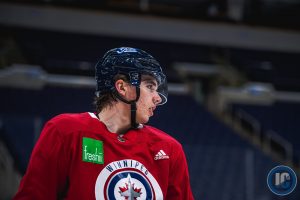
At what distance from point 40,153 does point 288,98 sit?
29.7 ft

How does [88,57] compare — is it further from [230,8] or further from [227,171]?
[227,171]

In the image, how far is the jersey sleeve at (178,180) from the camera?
169 cm

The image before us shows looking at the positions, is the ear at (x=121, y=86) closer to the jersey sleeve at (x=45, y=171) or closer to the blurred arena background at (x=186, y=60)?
the jersey sleeve at (x=45, y=171)

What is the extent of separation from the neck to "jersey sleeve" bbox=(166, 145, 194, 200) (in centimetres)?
17

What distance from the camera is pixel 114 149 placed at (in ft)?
5.27

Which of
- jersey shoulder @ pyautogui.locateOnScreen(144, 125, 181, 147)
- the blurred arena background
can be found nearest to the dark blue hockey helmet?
jersey shoulder @ pyautogui.locateOnScreen(144, 125, 181, 147)

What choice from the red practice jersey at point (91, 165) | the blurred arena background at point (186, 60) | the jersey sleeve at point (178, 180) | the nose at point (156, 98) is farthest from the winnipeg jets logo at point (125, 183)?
the blurred arena background at point (186, 60)

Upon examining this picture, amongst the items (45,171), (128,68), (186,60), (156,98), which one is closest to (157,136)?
(156,98)

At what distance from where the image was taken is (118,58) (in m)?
1.69

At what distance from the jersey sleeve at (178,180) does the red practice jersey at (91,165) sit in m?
0.04

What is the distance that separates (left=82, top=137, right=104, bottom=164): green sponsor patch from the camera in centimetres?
157

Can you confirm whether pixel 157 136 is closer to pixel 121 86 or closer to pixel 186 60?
pixel 121 86

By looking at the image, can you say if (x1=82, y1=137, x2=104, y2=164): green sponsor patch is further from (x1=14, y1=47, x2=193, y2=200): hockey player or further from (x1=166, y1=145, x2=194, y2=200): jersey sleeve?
(x1=166, y1=145, x2=194, y2=200): jersey sleeve

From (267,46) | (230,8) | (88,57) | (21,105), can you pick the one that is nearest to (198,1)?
(230,8)
